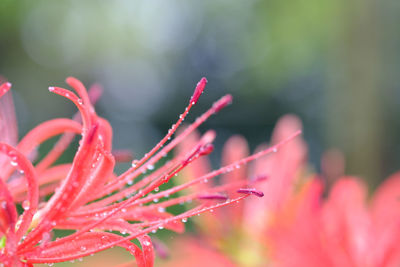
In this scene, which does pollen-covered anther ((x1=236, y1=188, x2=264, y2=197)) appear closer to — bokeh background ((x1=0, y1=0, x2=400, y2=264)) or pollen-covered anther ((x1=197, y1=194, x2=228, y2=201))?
pollen-covered anther ((x1=197, y1=194, x2=228, y2=201))

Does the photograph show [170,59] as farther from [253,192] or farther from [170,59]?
[253,192]

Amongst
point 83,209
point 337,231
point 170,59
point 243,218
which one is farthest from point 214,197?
point 170,59

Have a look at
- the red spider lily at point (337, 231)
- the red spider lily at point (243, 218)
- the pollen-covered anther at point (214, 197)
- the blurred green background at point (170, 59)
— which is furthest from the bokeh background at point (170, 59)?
the pollen-covered anther at point (214, 197)

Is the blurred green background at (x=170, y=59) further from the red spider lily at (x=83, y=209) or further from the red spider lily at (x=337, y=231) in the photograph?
the red spider lily at (x=83, y=209)

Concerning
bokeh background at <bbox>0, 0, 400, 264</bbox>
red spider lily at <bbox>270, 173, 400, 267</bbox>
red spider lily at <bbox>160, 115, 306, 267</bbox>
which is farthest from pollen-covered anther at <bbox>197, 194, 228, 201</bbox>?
bokeh background at <bbox>0, 0, 400, 264</bbox>

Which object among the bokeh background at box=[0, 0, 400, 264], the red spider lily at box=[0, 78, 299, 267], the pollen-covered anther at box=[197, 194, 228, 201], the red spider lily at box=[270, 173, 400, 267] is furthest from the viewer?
the bokeh background at box=[0, 0, 400, 264]

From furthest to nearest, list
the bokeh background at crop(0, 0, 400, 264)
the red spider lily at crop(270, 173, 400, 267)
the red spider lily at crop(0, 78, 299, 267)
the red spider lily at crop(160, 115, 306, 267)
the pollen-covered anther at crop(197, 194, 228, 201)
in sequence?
1. the bokeh background at crop(0, 0, 400, 264)
2. the red spider lily at crop(160, 115, 306, 267)
3. the red spider lily at crop(270, 173, 400, 267)
4. the pollen-covered anther at crop(197, 194, 228, 201)
5. the red spider lily at crop(0, 78, 299, 267)
